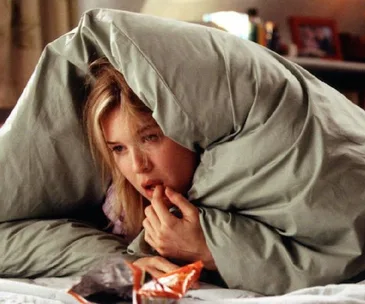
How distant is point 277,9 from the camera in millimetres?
2541

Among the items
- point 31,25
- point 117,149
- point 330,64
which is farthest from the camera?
point 330,64

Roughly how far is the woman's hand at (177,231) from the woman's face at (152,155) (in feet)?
0.12

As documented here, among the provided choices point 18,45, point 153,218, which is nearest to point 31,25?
point 18,45

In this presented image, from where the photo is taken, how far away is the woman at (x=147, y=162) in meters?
0.92

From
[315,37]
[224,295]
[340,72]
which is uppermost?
[224,295]

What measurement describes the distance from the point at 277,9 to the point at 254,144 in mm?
1783

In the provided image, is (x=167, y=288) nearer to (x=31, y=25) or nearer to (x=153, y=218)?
(x=153, y=218)

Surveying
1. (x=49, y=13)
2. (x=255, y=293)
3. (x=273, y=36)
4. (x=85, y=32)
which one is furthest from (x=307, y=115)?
(x=273, y=36)

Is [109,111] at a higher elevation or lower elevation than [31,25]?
higher

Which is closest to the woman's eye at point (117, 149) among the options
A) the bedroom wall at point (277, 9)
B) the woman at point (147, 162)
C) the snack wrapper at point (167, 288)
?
the woman at point (147, 162)

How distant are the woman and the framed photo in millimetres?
1544

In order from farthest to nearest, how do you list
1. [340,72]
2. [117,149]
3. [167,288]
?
[340,72]
[117,149]
[167,288]

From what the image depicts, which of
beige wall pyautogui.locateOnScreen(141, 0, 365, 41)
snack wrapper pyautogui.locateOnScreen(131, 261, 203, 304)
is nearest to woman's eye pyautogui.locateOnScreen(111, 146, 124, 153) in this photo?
snack wrapper pyautogui.locateOnScreen(131, 261, 203, 304)

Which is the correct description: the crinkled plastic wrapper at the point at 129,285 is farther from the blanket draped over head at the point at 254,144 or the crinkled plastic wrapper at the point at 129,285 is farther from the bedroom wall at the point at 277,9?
the bedroom wall at the point at 277,9
